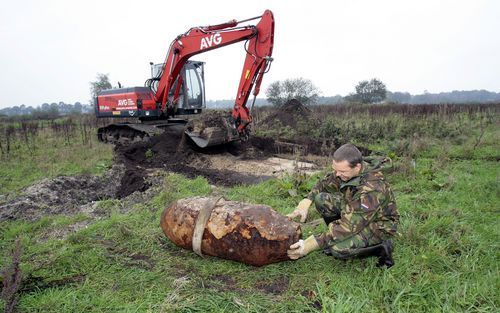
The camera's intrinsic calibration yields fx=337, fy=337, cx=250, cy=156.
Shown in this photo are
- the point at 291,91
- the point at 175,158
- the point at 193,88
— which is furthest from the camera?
the point at 291,91

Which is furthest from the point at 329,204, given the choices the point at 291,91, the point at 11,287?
the point at 291,91

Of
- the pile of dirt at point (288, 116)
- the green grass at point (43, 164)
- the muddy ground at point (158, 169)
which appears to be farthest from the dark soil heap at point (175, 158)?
the pile of dirt at point (288, 116)

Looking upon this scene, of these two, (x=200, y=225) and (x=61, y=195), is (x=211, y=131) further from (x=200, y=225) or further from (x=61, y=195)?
(x=200, y=225)

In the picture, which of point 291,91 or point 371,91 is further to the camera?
point 371,91

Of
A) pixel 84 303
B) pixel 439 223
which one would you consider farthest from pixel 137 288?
pixel 439 223

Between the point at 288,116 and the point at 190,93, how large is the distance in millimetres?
5051

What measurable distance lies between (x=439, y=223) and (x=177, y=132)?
7734mm

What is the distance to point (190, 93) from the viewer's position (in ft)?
35.8

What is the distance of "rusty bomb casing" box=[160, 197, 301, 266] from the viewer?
2.86 meters

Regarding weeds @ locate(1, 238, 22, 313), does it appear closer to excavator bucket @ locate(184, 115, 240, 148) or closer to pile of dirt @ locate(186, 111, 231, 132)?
excavator bucket @ locate(184, 115, 240, 148)

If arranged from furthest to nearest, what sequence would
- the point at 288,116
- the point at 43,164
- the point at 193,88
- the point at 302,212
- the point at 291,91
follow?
1. the point at 291,91
2. the point at 288,116
3. the point at 193,88
4. the point at 43,164
5. the point at 302,212

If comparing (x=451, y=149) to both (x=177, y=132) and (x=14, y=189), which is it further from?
(x=14, y=189)

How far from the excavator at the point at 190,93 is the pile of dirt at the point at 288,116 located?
3.92 meters

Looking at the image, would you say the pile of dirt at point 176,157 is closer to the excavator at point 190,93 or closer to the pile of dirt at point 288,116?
the excavator at point 190,93
